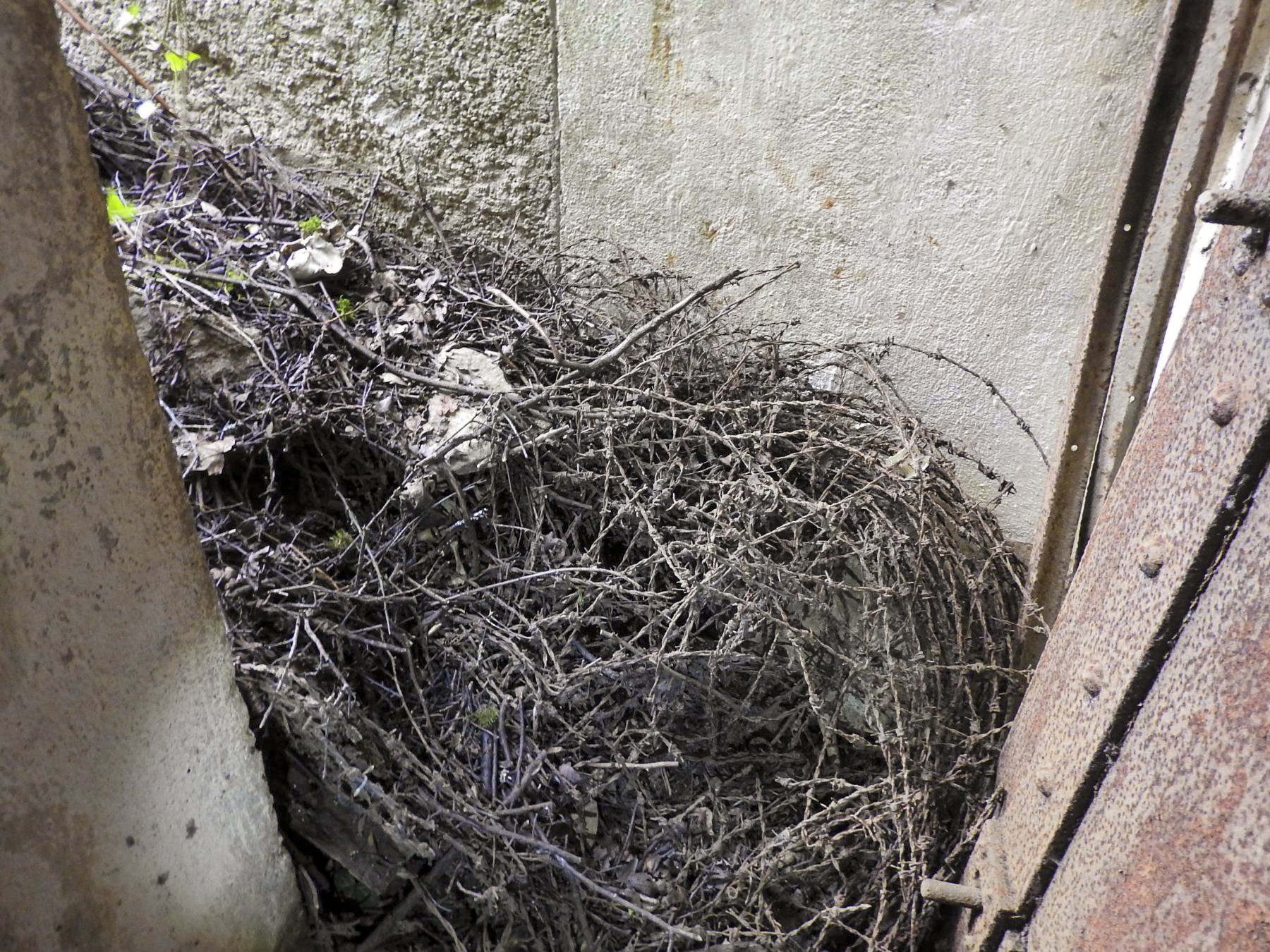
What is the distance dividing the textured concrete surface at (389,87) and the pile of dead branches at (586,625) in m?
0.61

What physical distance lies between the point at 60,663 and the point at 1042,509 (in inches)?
77.7

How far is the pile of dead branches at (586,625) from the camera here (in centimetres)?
173

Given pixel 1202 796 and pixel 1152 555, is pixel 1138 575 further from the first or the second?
pixel 1202 796

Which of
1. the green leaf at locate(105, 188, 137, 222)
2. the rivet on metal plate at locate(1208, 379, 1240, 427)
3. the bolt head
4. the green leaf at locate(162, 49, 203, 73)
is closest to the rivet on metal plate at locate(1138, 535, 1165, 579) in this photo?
the bolt head

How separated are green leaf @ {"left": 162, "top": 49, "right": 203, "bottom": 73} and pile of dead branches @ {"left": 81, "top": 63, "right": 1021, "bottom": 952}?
0.83 m

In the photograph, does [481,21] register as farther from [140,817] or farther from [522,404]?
[140,817]

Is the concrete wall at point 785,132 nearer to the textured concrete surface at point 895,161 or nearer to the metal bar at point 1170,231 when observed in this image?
the textured concrete surface at point 895,161

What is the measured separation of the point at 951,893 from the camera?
1645 millimetres

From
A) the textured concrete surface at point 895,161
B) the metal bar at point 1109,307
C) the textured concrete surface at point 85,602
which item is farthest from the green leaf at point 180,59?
the metal bar at point 1109,307

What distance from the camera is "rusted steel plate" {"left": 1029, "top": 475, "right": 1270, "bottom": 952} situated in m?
1.03

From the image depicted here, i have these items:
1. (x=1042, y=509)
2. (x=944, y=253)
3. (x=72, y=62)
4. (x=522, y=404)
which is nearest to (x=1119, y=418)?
→ (x=1042, y=509)

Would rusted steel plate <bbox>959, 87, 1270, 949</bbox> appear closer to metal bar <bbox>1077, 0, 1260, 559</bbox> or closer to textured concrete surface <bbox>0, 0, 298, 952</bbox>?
metal bar <bbox>1077, 0, 1260, 559</bbox>

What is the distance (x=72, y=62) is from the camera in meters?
2.66

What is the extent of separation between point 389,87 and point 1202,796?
2.53 metres
